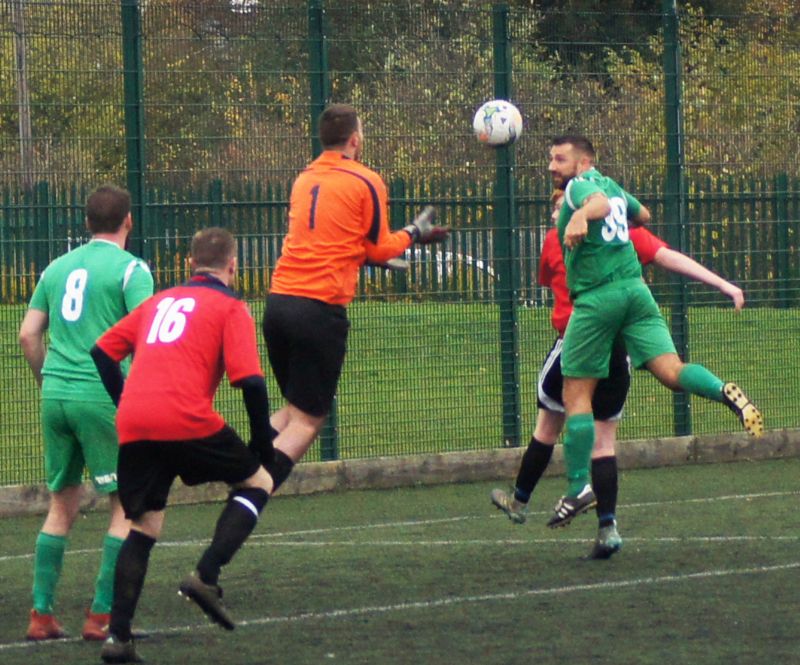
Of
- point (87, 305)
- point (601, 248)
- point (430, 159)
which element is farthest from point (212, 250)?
point (430, 159)

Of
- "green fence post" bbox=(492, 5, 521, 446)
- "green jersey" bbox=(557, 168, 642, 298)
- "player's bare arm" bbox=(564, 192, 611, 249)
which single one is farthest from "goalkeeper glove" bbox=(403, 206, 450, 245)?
"green fence post" bbox=(492, 5, 521, 446)

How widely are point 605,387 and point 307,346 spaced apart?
6.30 ft

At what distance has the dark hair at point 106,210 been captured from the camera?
7.73 m

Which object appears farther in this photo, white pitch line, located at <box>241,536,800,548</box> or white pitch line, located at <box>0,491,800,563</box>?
white pitch line, located at <box>0,491,800,563</box>

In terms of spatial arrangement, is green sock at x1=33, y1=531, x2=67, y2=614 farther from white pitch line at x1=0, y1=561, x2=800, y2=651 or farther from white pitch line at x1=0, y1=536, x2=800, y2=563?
white pitch line at x1=0, y1=536, x2=800, y2=563

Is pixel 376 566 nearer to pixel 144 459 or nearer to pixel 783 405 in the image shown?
pixel 144 459

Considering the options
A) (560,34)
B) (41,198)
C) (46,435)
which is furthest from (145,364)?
(560,34)

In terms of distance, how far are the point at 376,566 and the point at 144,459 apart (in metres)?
2.66

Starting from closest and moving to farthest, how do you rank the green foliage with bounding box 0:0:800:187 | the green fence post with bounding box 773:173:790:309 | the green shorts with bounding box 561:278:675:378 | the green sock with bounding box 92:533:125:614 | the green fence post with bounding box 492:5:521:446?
the green sock with bounding box 92:533:125:614
the green shorts with bounding box 561:278:675:378
the green foliage with bounding box 0:0:800:187
the green fence post with bounding box 492:5:521:446
the green fence post with bounding box 773:173:790:309

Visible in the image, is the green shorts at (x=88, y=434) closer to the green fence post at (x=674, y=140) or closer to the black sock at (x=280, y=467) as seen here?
the black sock at (x=280, y=467)

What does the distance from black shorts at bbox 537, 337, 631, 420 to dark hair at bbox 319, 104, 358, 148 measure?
176cm

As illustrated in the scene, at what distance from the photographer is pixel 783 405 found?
15227 mm

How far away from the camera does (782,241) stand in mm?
14930

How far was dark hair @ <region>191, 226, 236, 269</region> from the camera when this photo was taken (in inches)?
281
